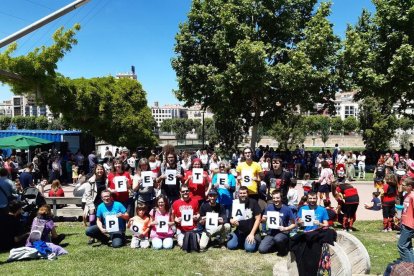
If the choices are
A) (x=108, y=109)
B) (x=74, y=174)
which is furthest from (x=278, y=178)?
(x=108, y=109)

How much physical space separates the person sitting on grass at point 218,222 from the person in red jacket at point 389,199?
4534mm

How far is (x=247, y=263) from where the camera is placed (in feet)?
25.8

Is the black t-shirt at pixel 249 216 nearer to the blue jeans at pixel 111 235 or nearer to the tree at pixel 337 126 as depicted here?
the blue jeans at pixel 111 235

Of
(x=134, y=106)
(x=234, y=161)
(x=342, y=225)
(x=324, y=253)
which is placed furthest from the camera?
(x=134, y=106)

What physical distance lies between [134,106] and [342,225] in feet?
89.3

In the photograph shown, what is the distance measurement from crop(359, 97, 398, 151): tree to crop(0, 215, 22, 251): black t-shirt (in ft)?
128

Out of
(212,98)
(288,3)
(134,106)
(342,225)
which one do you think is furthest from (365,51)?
(134,106)

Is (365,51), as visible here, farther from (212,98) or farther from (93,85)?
(93,85)

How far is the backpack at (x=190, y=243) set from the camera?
8.59 m

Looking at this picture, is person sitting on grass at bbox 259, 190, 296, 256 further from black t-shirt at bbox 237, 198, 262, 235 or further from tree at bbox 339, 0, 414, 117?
tree at bbox 339, 0, 414, 117

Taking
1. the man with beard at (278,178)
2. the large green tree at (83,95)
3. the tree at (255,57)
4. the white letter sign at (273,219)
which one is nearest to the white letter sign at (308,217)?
the white letter sign at (273,219)

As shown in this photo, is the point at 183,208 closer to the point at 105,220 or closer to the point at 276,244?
the point at 105,220

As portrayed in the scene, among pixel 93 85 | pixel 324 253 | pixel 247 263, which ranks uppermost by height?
pixel 93 85

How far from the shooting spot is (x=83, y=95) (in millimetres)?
27891
